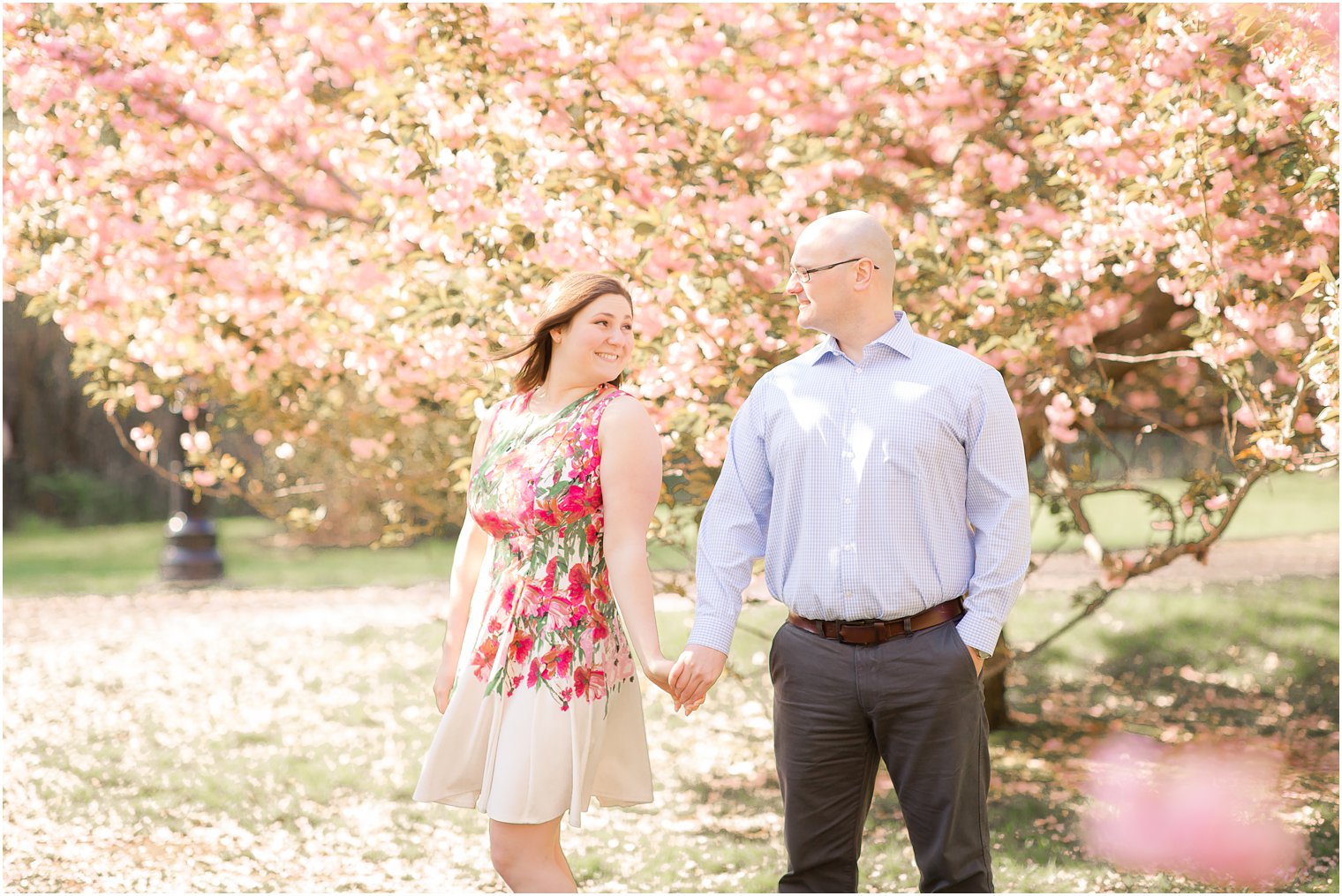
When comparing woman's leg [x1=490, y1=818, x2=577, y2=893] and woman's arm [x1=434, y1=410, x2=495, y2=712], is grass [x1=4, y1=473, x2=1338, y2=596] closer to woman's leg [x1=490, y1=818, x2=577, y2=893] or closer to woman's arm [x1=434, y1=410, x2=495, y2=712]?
woman's arm [x1=434, y1=410, x2=495, y2=712]

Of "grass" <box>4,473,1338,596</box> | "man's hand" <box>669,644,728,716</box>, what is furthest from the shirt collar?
"grass" <box>4,473,1338,596</box>

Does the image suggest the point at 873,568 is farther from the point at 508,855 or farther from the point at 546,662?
the point at 508,855

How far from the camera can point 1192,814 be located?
5.70 metres

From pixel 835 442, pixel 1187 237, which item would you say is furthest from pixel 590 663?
pixel 1187 237

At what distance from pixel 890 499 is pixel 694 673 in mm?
603

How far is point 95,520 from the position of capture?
2139 cm

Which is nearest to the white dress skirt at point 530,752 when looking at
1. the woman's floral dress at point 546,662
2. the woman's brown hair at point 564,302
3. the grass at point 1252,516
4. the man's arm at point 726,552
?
the woman's floral dress at point 546,662

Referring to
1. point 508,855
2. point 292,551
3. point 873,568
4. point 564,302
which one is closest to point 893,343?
point 873,568

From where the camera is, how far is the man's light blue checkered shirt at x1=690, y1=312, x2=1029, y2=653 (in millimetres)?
2988

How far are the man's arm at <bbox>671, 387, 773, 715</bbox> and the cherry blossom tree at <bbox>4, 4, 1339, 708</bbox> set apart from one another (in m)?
1.39

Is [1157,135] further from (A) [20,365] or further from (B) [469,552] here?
(A) [20,365]

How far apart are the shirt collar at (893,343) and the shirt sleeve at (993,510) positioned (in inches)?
7.7

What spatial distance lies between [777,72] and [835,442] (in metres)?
2.99

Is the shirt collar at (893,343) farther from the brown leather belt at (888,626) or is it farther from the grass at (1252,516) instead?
the grass at (1252,516)
